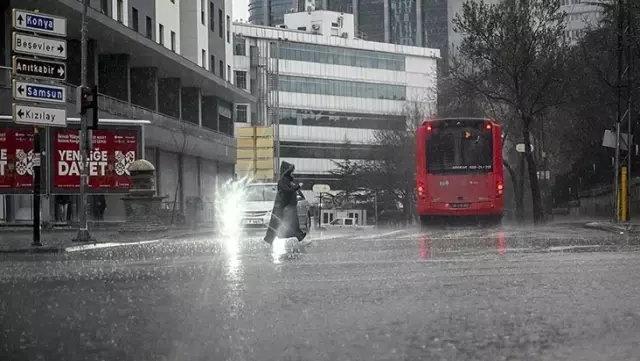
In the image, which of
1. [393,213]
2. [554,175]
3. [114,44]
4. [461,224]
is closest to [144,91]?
[114,44]

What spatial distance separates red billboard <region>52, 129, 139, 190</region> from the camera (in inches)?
1186

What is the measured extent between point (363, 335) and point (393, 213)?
63661 mm

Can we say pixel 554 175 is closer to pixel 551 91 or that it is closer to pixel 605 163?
pixel 605 163

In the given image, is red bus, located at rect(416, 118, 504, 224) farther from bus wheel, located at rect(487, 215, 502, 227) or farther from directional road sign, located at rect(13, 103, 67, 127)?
directional road sign, located at rect(13, 103, 67, 127)

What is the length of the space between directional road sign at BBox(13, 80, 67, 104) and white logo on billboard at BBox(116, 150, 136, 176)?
1144cm

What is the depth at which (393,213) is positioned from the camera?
69938mm

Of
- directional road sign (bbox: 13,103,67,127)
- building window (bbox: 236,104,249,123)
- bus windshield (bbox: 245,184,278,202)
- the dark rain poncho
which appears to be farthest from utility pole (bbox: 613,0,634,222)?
building window (bbox: 236,104,249,123)

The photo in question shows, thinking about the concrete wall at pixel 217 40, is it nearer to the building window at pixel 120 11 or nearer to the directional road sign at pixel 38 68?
the building window at pixel 120 11

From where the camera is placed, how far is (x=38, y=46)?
19.3 meters

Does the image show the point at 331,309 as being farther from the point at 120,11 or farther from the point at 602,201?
the point at 602,201

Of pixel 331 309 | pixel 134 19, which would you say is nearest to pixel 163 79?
pixel 134 19

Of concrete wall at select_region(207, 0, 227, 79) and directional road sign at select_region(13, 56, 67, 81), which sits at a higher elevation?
concrete wall at select_region(207, 0, 227, 79)

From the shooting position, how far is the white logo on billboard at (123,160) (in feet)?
102

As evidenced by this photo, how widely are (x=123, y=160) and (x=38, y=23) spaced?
12.1 meters
